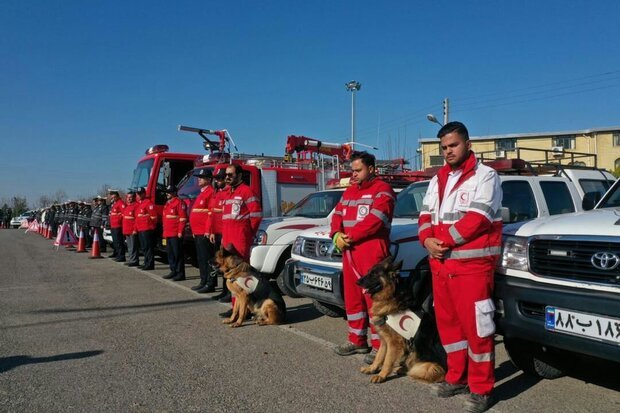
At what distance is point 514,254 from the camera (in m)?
3.78

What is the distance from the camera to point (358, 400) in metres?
3.80

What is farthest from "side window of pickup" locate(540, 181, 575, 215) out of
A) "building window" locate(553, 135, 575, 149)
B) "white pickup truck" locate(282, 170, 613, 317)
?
"building window" locate(553, 135, 575, 149)

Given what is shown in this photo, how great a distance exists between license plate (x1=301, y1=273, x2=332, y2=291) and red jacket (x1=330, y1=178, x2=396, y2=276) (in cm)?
71

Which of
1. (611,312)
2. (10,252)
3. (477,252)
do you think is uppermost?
(477,252)

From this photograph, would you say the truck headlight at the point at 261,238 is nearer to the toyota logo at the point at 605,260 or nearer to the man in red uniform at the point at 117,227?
the toyota logo at the point at 605,260

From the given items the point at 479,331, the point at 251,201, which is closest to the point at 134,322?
the point at 251,201

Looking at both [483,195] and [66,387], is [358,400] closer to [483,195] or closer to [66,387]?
[483,195]

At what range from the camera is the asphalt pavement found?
376 cm

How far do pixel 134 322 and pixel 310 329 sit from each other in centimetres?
224

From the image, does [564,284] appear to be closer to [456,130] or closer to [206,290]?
[456,130]

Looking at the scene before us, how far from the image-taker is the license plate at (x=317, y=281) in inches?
210

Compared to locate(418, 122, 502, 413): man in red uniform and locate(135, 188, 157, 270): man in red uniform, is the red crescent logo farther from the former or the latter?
locate(135, 188, 157, 270): man in red uniform

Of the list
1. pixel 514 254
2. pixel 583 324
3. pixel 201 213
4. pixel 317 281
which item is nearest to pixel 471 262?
pixel 514 254

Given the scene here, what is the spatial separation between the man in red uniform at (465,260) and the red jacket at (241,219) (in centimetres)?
327
